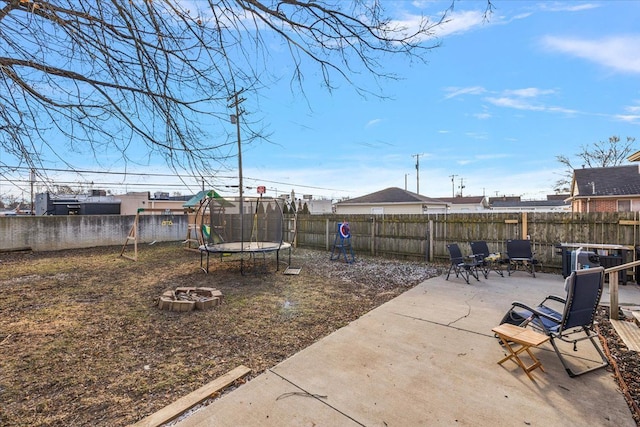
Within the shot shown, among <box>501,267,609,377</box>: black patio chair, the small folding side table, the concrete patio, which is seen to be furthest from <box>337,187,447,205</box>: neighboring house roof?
the small folding side table

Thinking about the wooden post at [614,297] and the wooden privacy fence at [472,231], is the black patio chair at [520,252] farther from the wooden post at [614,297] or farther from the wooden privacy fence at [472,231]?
the wooden post at [614,297]

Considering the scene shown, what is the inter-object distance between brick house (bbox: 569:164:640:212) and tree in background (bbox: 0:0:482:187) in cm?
1767

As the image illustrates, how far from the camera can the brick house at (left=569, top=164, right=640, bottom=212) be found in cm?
1392

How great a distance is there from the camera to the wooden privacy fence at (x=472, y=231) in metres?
6.29

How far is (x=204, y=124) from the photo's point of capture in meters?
2.37

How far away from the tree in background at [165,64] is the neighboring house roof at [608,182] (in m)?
17.8

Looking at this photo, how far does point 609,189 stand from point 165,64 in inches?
778

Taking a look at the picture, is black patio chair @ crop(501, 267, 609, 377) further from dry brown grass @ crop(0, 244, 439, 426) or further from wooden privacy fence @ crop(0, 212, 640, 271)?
wooden privacy fence @ crop(0, 212, 640, 271)

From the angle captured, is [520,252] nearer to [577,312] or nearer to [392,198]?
[577,312]

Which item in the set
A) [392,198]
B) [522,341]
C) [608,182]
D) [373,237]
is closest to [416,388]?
[522,341]

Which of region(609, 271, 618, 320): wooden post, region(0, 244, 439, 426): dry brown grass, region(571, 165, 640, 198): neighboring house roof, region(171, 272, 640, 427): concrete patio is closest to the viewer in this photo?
region(171, 272, 640, 427): concrete patio

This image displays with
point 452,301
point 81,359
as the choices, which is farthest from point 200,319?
point 452,301

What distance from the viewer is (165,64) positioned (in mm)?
2100

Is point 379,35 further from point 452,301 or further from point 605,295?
point 605,295
